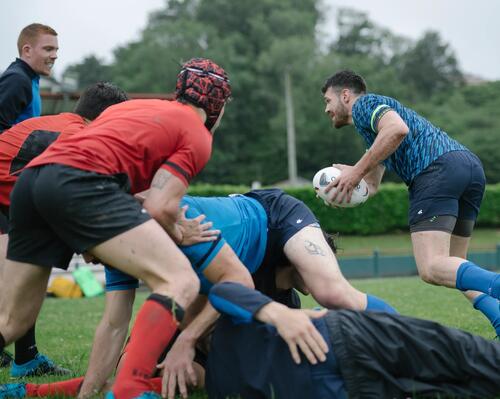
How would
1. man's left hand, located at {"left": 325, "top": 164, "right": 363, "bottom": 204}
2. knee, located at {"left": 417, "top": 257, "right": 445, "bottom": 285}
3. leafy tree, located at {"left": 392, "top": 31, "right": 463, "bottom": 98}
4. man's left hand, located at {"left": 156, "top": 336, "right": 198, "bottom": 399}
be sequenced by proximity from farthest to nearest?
leafy tree, located at {"left": 392, "top": 31, "right": 463, "bottom": 98}
man's left hand, located at {"left": 325, "top": 164, "right": 363, "bottom": 204}
knee, located at {"left": 417, "top": 257, "right": 445, "bottom": 285}
man's left hand, located at {"left": 156, "top": 336, "right": 198, "bottom": 399}

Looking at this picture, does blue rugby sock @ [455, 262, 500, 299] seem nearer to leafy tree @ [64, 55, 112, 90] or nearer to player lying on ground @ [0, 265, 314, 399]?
player lying on ground @ [0, 265, 314, 399]

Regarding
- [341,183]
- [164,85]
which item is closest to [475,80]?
[164,85]

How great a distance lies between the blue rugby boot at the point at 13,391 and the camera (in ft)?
14.0

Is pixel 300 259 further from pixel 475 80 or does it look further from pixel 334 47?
pixel 475 80

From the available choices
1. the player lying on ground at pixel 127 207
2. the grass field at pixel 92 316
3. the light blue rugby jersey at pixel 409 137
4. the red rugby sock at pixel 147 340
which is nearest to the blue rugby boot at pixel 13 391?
the player lying on ground at pixel 127 207

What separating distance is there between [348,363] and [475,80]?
4187 inches

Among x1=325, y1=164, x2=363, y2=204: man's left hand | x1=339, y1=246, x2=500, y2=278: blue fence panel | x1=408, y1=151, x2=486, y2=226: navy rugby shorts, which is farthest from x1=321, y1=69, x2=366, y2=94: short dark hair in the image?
x1=339, y1=246, x2=500, y2=278: blue fence panel

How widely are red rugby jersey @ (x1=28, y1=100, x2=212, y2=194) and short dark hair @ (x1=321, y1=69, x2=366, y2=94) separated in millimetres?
2908

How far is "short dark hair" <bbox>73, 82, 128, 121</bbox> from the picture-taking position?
5.29m

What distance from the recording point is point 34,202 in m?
3.76

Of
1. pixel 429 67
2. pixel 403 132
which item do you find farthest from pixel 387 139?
pixel 429 67

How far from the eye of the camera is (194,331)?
13.7 feet

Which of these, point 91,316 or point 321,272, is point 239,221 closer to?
point 321,272

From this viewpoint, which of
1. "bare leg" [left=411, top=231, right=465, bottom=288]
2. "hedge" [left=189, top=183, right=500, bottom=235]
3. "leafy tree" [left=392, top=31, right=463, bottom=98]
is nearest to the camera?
"bare leg" [left=411, top=231, right=465, bottom=288]
